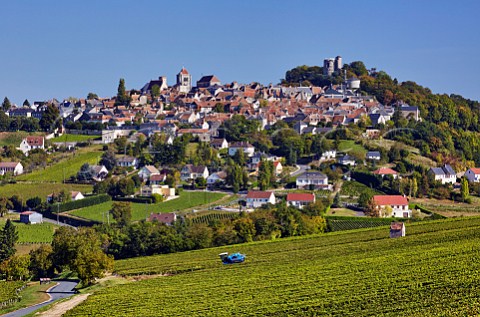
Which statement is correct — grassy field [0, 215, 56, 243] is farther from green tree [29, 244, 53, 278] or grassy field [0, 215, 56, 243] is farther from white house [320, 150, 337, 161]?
white house [320, 150, 337, 161]

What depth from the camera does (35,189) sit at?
56344 mm

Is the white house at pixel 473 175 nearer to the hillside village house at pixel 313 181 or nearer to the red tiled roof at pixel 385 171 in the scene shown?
the red tiled roof at pixel 385 171

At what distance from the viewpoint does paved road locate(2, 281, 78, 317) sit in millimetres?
26406

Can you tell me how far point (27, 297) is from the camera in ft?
97.0

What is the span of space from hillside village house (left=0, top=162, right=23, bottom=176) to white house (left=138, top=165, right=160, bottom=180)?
32.0 ft

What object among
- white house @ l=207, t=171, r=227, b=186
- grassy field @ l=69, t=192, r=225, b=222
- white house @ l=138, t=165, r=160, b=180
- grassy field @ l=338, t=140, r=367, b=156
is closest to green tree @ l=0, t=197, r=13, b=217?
grassy field @ l=69, t=192, r=225, b=222

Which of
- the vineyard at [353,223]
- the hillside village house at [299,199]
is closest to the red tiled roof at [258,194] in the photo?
the hillside village house at [299,199]

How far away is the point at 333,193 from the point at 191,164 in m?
12.8

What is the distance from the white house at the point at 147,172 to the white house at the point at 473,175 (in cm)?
2401

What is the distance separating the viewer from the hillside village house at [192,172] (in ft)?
196

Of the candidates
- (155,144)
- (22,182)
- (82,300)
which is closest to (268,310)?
(82,300)

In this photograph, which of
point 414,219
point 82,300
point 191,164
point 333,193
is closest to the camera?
point 82,300

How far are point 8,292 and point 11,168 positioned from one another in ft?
107

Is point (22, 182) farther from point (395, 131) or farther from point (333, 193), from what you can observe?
point (395, 131)
